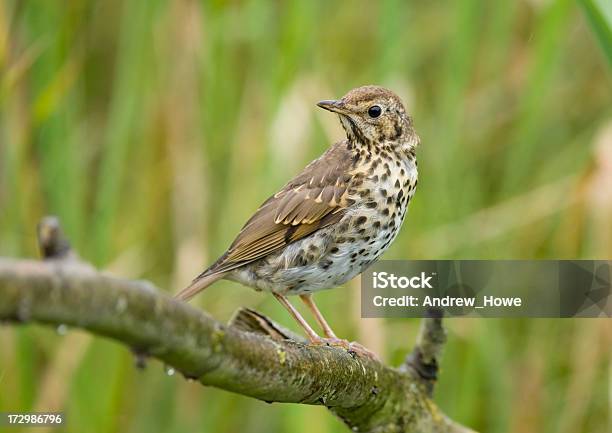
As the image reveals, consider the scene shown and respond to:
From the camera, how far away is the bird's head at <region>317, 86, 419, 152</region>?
3.43 m

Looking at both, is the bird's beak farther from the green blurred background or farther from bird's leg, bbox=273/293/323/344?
bird's leg, bbox=273/293/323/344

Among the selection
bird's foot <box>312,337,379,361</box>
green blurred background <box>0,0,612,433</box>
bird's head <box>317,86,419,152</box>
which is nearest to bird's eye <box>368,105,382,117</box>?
bird's head <box>317,86,419,152</box>

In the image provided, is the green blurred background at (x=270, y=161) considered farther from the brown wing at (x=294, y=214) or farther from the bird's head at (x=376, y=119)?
the brown wing at (x=294, y=214)

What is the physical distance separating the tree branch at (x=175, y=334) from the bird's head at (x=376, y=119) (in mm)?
1110

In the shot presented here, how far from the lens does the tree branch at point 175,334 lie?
126 centimetres

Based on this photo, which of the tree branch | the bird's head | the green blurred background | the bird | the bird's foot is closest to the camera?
the tree branch

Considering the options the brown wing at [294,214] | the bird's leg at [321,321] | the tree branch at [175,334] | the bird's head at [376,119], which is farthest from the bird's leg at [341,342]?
the bird's head at [376,119]

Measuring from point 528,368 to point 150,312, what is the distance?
367 cm

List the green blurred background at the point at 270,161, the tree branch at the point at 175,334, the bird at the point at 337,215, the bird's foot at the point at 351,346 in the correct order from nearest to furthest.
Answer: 1. the tree branch at the point at 175,334
2. the bird's foot at the point at 351,346
3. the bird at the point at 337,215
4. the green blurred background at the point at 270,161

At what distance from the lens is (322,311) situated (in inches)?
168

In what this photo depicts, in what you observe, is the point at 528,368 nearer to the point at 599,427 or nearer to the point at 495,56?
the point at 599,427

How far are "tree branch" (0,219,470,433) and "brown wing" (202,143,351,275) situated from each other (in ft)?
2.59

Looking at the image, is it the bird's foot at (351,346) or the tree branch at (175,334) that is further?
the bird's foot at (351,346)

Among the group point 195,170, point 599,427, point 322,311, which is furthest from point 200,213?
point 599,427
